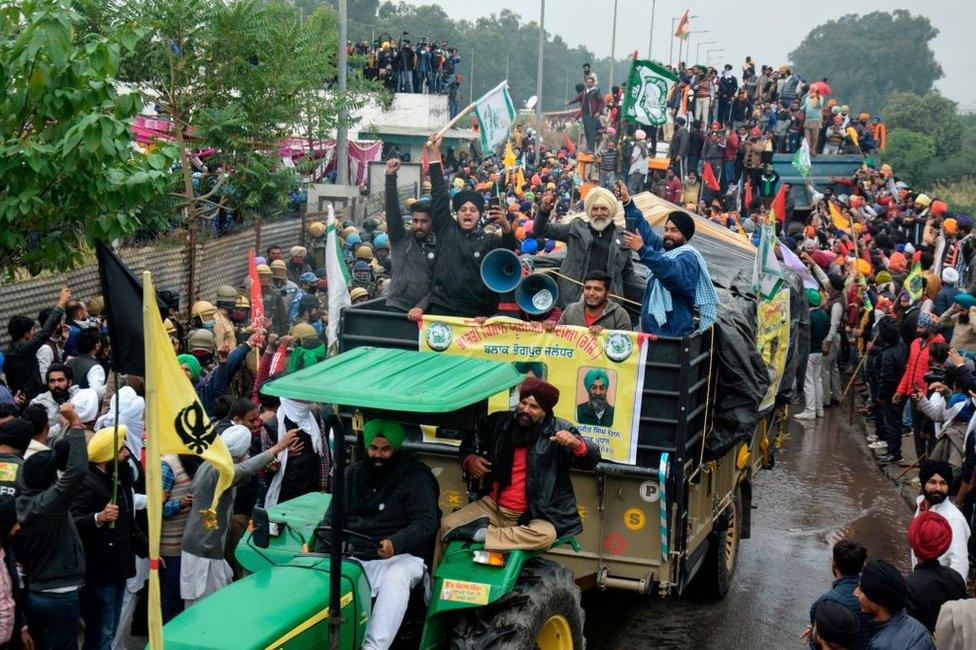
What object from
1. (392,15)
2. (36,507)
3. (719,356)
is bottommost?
(36,507)

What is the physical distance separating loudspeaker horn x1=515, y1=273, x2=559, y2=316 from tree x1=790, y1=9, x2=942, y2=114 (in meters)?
103

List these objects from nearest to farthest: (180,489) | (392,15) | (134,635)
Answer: (180,489)
(134,635)
(392,15)

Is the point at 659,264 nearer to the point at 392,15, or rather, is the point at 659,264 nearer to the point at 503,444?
the point at 503,444

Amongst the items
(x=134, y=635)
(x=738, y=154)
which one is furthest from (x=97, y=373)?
(x=738, y=154)

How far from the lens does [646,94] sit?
2031cm

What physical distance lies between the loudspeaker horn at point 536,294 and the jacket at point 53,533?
332 centimetres

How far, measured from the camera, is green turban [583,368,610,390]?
26.2 ft

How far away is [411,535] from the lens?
6375 mm

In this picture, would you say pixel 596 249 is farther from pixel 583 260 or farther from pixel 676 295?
pixel 676 295

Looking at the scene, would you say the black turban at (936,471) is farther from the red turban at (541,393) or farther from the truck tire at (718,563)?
the red turban at (541,393)

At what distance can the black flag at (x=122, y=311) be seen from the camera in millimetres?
5398

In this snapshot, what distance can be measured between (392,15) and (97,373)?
280 feet

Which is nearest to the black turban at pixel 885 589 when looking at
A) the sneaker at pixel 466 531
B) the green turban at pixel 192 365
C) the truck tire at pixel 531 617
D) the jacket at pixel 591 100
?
the truck tire at pixel 531 617

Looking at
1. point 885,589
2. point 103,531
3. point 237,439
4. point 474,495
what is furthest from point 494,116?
point 885,589
